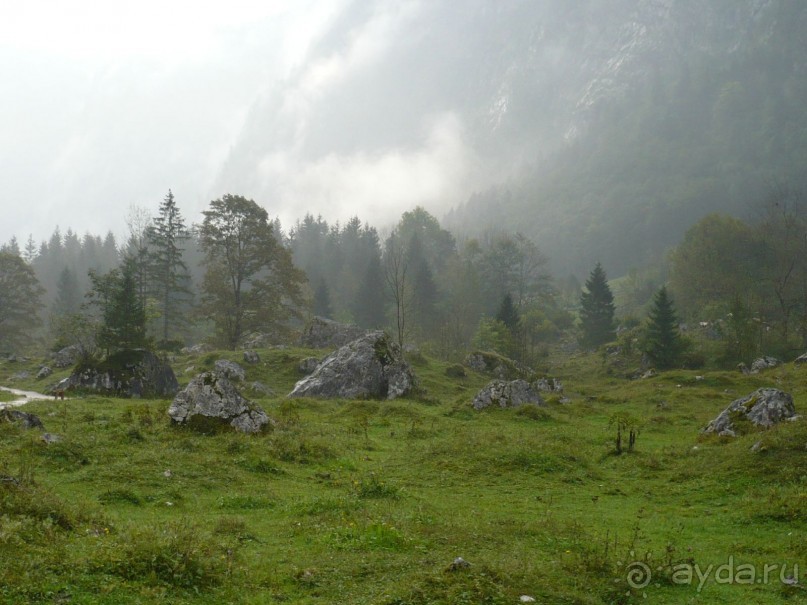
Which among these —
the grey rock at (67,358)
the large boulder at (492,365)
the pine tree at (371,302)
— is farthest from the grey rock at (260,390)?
the pine tree at (371,302)

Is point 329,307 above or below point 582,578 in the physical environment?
above

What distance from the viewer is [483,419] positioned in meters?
32.3

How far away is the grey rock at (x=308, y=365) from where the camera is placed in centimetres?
4778

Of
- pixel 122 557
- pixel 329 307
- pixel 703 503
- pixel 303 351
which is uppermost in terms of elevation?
pixel 329 307

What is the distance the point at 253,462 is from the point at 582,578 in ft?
39.2

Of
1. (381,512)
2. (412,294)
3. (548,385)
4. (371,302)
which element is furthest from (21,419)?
(371,302)

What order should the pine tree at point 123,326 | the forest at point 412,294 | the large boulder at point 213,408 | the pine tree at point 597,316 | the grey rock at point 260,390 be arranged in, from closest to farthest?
the large boulder at point 213,408, the grey rock at point 260,390, the pine tree at point 123,326, the forest at point 412,294, the pine tree at point 597,316

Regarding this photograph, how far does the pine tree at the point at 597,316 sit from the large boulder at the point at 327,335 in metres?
45.1

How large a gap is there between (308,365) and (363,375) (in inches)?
372

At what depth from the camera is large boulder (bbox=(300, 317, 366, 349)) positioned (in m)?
63.9

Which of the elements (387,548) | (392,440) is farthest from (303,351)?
(387,548)

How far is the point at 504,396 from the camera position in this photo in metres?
35.4

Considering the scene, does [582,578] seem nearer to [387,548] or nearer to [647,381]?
[387,548]

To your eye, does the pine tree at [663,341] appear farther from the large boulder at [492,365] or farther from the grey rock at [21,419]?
the grey rock at [21,419]
